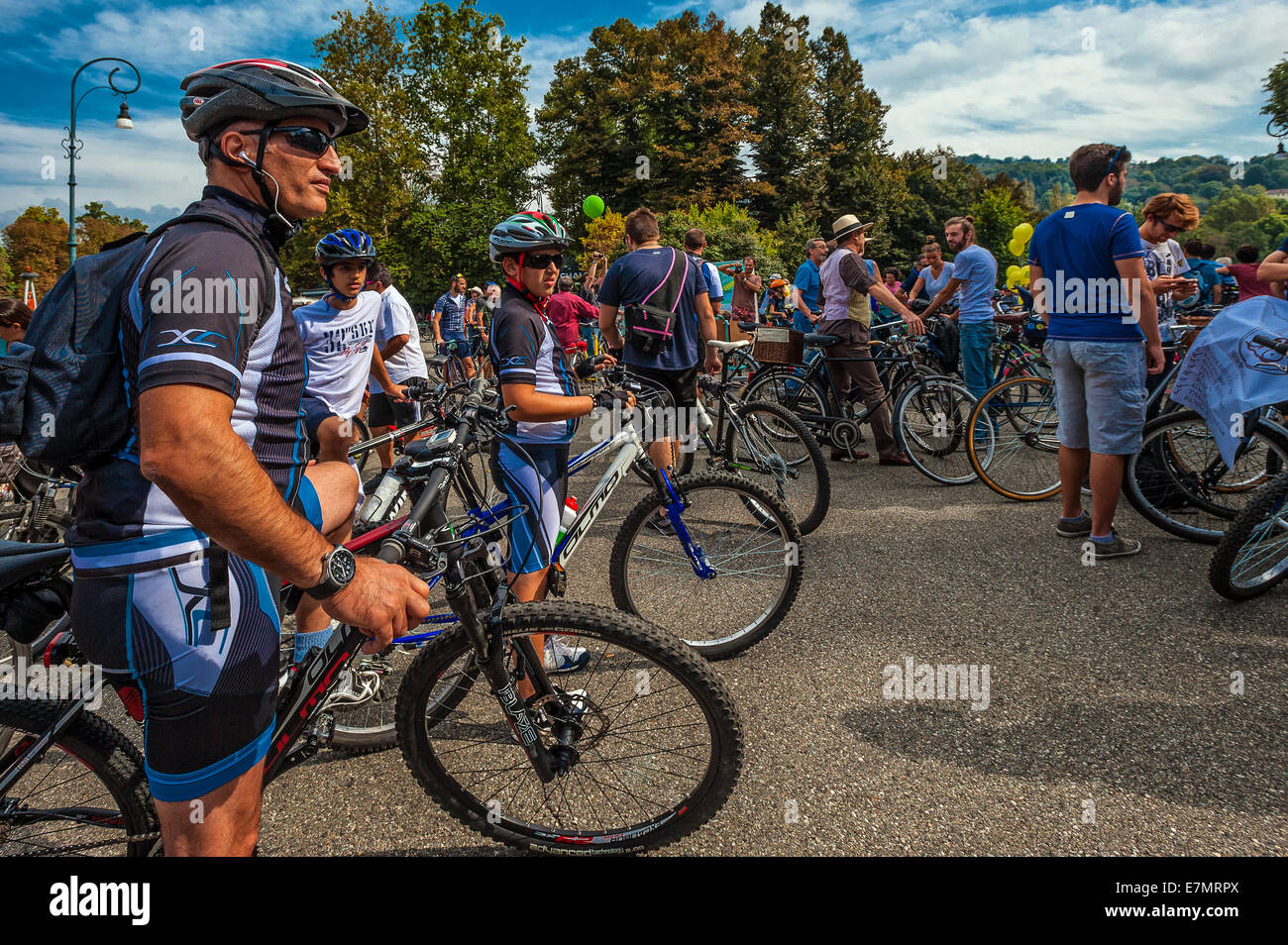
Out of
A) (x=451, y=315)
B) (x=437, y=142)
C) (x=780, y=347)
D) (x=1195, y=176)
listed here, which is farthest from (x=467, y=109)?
(x=1195, y=176)

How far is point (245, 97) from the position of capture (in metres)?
1.57

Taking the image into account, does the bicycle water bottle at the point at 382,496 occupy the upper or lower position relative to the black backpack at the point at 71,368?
lower

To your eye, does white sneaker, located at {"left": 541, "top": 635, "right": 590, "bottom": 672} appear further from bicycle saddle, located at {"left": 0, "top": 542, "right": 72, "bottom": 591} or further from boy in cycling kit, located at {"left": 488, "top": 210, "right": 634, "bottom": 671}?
bicycle saddle, located at {"left": 0, "top": 542, "right": 72, "bottom": 591}

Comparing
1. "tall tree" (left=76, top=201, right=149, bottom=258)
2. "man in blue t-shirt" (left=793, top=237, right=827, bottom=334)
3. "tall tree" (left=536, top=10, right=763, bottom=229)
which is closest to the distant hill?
"tall tree" (left=536, top=10, right=763, bottom=229)

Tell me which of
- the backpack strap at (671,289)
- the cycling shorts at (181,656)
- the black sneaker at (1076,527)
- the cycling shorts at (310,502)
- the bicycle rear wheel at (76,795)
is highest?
the backpack strap at (671,289)

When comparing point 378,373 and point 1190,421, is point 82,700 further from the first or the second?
point 1190,421

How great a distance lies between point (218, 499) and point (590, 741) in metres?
1.50

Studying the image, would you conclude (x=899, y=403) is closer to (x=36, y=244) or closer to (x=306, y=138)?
(x=306, y=138)

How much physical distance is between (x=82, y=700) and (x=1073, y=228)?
5339 millimetres

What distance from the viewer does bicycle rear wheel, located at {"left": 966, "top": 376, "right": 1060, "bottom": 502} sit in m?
6.33

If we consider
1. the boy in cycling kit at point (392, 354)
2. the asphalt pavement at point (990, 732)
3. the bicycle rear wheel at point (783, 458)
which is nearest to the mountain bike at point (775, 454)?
the bicycle rear wheel at point (783, 458)

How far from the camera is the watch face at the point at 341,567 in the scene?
1.51 meters

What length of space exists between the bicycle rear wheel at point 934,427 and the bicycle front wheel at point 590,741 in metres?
5.15

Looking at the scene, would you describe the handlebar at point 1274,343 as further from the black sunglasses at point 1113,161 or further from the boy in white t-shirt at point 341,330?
the boy in white t-shirt at point 341,330
